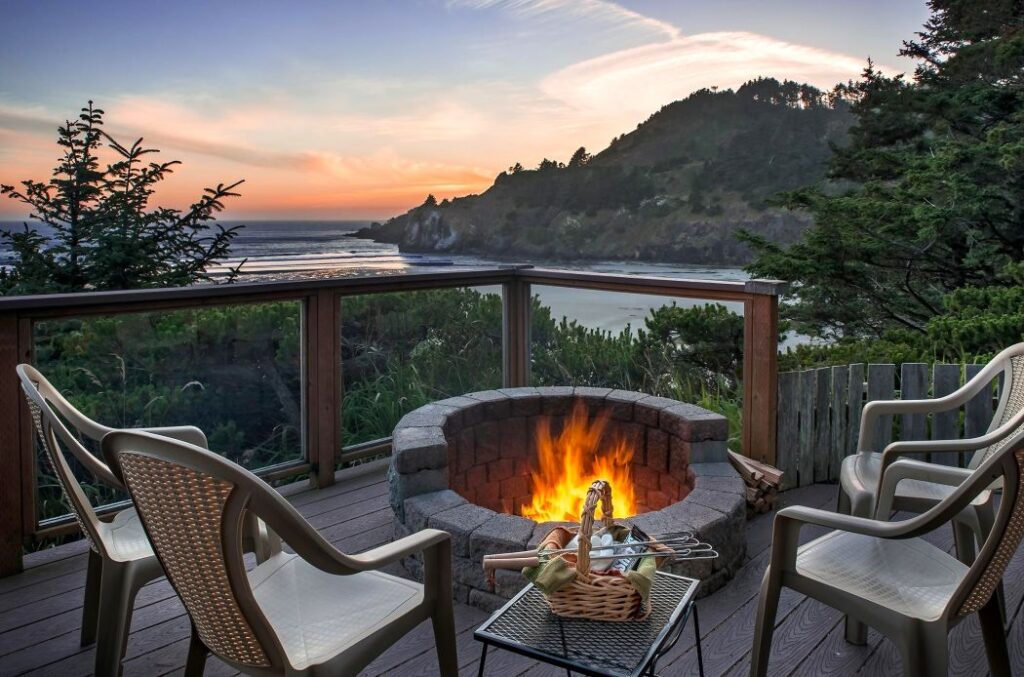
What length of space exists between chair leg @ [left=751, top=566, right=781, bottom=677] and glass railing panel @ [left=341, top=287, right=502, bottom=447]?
8.59 feet

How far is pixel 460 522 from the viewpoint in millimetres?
2572

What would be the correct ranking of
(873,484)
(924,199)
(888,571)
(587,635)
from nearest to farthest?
(587,635)
(888,571)
(873,484)
(924,199)

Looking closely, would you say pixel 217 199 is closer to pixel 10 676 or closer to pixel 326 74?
pixel 326 74

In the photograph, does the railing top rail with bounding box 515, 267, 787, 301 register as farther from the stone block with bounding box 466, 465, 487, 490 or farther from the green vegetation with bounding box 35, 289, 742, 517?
the stone block with bounding box 466, 465, 487, 490

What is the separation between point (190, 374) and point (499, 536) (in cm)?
178

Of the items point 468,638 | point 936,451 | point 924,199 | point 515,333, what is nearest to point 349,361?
point 515,333

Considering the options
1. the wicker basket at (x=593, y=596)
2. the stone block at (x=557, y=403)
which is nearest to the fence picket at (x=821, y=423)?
the stone block at (x=557, y=403)

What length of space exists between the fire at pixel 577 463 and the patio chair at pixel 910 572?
1.41 m

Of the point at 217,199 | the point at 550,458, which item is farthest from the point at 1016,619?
the point at 217,199

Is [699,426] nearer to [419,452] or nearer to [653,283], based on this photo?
[653,283]

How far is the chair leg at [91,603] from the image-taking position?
2.23 m

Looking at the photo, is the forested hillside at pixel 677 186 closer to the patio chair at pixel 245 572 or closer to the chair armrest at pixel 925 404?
the chair armrest at pixel 925 404

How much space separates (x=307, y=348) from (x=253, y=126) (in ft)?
22.0

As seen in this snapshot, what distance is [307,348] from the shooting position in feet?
12.2
